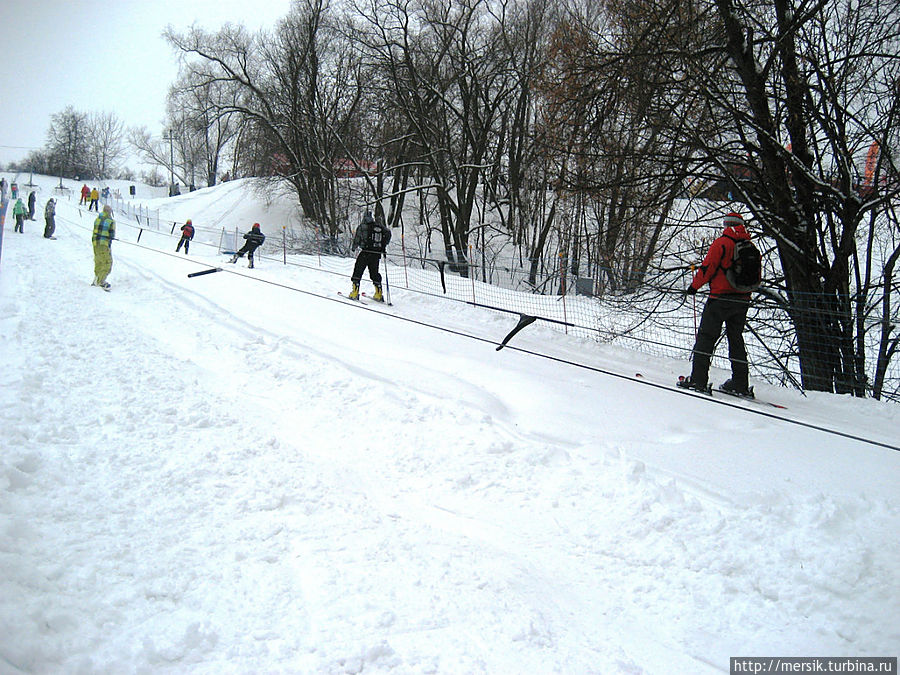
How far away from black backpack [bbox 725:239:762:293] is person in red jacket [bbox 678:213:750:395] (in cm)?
5

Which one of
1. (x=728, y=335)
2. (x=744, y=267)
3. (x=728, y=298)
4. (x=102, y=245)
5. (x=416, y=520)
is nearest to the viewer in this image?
(x=416, y=520)

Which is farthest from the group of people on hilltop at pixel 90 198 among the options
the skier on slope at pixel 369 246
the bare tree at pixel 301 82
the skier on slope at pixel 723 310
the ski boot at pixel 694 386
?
the skier on slope at pixel 723 310

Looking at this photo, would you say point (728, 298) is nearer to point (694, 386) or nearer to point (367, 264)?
point (694, 386)

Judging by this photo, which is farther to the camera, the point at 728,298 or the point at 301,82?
the point at 301,82

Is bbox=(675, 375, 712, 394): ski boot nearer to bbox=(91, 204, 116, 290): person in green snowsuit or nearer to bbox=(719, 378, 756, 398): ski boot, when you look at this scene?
bbox=(719, 378, 756, 398): ski boot

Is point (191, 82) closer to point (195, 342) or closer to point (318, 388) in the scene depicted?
point (195, 342)

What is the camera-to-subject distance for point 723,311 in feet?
21.0

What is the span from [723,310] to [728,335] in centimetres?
32

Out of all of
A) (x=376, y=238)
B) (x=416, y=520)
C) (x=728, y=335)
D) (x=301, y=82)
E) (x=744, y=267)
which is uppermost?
(x=301, y=82)

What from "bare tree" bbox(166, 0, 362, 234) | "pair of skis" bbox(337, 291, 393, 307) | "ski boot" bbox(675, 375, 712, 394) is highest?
"bare tree" bbox(166, 0, 362, 234)

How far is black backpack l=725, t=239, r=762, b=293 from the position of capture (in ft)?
20.2

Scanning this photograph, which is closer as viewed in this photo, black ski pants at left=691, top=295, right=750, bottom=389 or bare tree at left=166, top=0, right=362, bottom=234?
black ski pants at left=691, top=295, right=750, bottom=389

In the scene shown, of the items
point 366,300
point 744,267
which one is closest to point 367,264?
point 366,300

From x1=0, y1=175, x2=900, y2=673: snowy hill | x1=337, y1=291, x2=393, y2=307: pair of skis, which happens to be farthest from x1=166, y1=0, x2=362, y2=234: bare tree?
x1=0, y1=175, x2=900, y2=673: snowy hill
